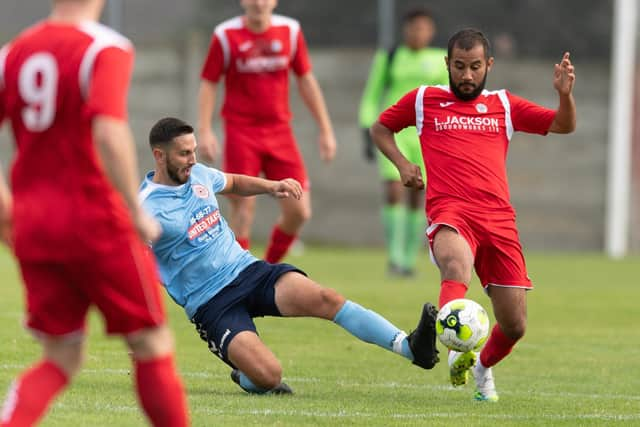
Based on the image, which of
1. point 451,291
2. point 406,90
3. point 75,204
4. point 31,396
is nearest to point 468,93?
point 451,291

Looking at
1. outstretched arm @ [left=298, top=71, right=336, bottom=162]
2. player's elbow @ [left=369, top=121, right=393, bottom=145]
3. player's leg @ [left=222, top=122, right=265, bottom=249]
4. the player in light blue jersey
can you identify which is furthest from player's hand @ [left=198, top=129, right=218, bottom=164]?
the player in light blue jersey

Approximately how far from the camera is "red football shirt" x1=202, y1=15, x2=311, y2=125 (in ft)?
34.1

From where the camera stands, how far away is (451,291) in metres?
6.33

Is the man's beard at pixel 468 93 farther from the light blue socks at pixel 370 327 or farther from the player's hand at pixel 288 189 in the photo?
the light blue socks at pixel 370 327

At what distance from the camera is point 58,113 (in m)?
4.19

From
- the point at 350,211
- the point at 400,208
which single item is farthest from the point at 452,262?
the point at 350,211

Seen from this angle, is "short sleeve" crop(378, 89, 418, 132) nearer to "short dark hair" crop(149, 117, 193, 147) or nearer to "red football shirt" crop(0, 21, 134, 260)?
"short dark hair" crop(149, 117, 193, 147)

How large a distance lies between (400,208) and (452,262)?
8036mm

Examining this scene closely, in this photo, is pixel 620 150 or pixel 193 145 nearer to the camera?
pixel 193 145

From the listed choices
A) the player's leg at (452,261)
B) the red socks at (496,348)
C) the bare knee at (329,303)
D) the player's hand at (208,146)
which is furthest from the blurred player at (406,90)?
the player's leg at (452,261)

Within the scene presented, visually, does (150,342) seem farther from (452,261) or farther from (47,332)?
(452,261)

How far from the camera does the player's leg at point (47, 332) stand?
14.0 feet

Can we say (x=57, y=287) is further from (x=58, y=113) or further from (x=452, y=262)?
(x=452, y=262)

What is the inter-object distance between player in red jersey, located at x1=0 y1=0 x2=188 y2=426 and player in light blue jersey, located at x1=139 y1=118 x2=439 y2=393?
2194 millimetres
